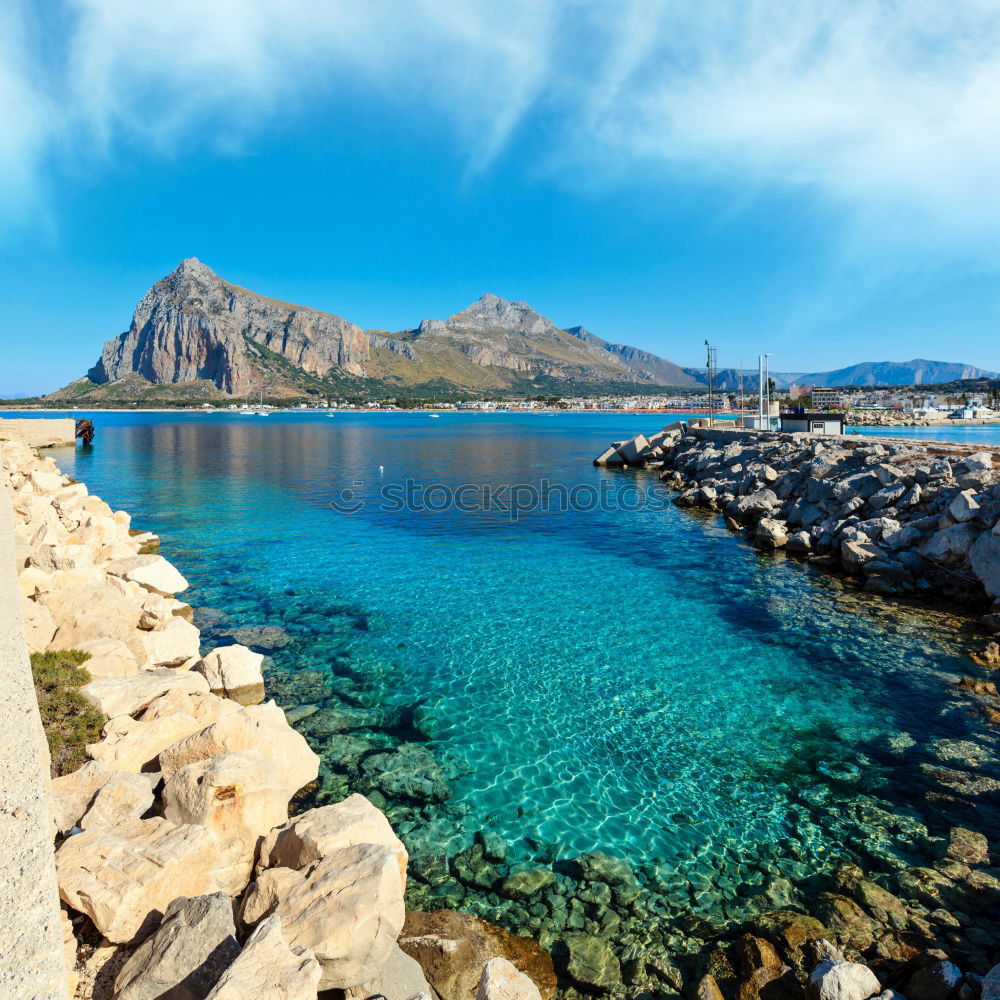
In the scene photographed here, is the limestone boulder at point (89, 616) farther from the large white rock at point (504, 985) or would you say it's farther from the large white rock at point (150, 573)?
the large white rock at point (504, 985)

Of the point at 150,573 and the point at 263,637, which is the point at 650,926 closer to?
the point at 263,637

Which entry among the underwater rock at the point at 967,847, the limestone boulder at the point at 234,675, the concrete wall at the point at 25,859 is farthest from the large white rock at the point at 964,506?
the concrete wall at the point at 25,859

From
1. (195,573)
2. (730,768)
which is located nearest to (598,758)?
(730,768)

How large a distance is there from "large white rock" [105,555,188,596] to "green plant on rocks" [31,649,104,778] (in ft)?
20.0

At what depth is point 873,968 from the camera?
5793 mm

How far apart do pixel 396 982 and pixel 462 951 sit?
0.90 metres

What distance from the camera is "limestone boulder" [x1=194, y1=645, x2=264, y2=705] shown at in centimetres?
1073

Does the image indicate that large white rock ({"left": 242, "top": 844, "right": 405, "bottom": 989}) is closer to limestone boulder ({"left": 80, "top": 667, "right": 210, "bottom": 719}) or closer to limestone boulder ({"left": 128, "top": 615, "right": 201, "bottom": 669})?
limestone boulder ({"left": 80, "top": 667, "right": 210, "bottom": 719})

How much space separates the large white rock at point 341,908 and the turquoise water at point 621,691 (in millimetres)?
1962

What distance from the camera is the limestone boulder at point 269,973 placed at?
3939mm

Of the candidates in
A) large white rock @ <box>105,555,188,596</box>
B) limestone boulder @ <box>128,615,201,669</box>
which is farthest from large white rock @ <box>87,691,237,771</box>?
large white rock @ <box>105,555,188,596</box>

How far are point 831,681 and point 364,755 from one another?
29.5 feet

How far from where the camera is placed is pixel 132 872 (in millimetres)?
5070

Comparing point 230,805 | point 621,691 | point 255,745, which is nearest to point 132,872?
point 230,805
